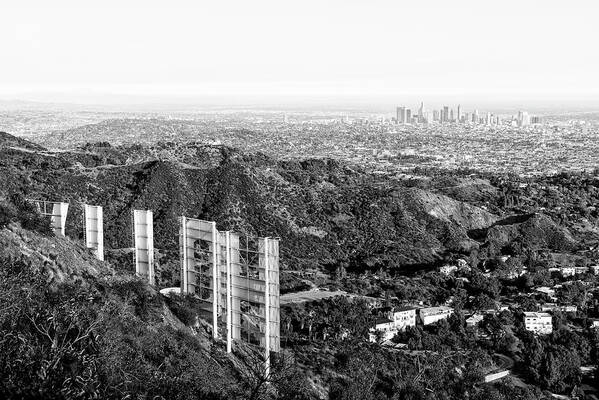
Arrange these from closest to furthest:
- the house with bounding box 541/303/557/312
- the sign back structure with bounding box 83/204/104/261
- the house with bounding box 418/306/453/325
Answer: the sign back structure with bounding box 83/204/104/261 → the house with bounding box 418/306/453/325 → the house with bounding box 541/303/557/312

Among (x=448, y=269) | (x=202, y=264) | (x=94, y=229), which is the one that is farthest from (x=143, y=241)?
(x=448, y=269)

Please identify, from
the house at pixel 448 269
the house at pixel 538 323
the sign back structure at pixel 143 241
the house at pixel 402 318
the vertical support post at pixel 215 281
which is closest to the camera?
the vertical support post at pixel 215 281

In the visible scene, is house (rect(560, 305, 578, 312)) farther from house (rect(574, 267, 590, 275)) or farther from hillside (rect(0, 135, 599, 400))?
house (rect(574, 267, 590, 275))

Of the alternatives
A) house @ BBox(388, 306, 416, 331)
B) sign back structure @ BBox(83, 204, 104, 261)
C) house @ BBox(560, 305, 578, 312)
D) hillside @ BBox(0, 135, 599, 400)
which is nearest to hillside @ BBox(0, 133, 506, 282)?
hillside @ BBox(0, 135, 599, 400)

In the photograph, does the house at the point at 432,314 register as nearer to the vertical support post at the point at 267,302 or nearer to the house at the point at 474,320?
the house at the point at 474,320

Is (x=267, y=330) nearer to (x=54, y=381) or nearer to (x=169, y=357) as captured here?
(x=169, y=357)

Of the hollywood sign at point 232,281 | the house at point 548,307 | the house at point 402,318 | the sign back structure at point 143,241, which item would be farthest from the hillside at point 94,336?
the house at point 548,307
